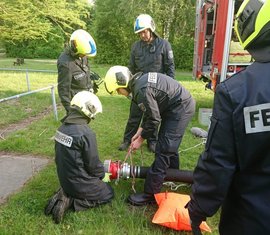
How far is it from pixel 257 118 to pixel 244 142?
0.13m

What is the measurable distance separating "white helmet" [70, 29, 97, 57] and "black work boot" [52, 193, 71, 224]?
7.10 ft

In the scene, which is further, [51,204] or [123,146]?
[123,146]

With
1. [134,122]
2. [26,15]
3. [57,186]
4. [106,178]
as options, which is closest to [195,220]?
[106,178]

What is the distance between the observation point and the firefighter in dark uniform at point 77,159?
3.21 m

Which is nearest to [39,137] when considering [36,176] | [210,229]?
[36,176]

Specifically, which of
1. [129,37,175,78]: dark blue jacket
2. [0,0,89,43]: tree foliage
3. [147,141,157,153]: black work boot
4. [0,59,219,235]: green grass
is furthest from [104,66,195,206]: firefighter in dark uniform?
[0,0,89,43]: tree foliage

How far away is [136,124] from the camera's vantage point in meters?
5.34

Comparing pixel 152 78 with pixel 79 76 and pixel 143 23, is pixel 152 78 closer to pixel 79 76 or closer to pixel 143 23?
pixel 143 23

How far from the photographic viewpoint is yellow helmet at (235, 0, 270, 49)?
4.36 feet

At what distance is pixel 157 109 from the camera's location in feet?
10.8

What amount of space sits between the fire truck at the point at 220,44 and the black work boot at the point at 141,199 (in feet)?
10.5

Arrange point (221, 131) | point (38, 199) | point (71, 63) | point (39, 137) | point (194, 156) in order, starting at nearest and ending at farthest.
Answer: point (221, 131) → point (38, 199) → point (71, 63) → point (194, 156) → point (39, 137)

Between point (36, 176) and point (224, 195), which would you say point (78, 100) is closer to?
point (36, 176)

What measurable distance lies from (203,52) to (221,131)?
7905 mm
